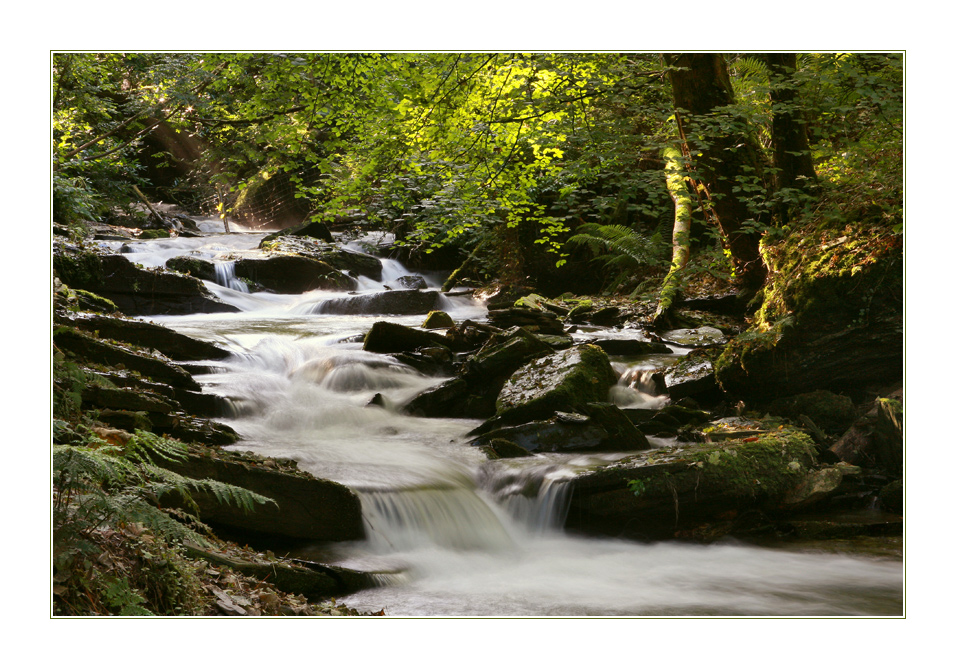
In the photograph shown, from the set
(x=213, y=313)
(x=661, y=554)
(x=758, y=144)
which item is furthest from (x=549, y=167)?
(x=213, y=313)

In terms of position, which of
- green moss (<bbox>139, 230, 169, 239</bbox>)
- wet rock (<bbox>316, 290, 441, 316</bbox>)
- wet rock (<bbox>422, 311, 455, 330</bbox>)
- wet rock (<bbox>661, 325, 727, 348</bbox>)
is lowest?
wet rock (<bbox>661, 325, 727, 348</bbox>)

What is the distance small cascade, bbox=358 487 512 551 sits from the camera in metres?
4.42

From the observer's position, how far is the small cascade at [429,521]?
14.5ft

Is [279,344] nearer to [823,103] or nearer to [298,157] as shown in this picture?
[298,157]

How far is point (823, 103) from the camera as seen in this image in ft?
16.4

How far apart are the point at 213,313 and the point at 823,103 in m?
8.51

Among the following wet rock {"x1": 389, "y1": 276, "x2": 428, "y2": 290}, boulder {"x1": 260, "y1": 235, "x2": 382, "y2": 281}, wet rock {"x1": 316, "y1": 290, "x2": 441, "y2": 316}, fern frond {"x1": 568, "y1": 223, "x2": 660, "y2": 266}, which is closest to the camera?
fern frond {"x1": 568, "y1": 223, "x2": 660, "y2": 266}

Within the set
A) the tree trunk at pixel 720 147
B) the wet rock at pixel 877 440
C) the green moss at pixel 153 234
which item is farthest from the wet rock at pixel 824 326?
the green moss at pixel 153 234

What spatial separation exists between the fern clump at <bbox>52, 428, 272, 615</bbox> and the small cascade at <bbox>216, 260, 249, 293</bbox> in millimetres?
9373

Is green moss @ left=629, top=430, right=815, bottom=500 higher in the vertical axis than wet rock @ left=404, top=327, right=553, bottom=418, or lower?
lower

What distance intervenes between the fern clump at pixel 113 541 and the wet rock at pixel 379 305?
858 cm

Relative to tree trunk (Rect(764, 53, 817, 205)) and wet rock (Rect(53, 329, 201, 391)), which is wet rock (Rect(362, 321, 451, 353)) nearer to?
wet rock (Rect(53, 329, 201, 391))

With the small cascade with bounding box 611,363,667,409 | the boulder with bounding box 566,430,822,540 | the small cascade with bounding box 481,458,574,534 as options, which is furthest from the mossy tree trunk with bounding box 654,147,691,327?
the small cascade with bounding box 481,458,574,534
